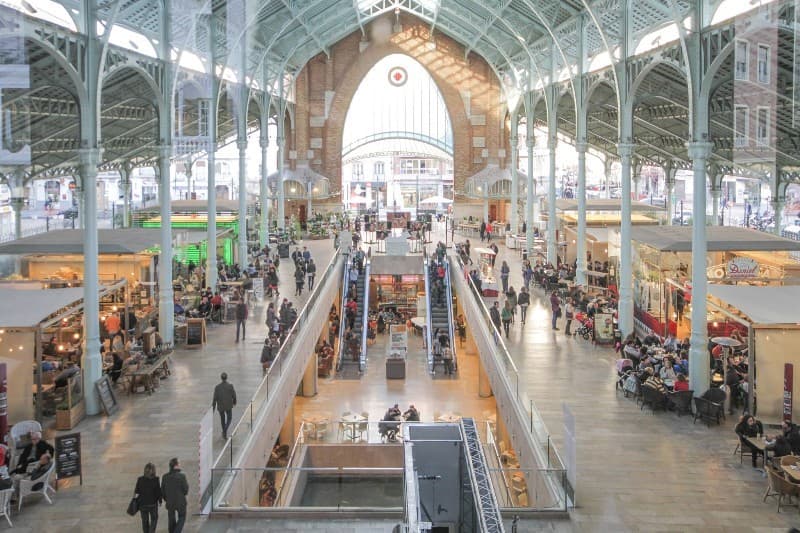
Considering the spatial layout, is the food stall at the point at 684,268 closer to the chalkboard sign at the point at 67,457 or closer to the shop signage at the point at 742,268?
the shop signage at the point at 742,268

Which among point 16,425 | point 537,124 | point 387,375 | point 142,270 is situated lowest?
point 387,375

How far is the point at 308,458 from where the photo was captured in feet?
49.0

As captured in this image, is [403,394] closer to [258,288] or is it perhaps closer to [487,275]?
[258,288]

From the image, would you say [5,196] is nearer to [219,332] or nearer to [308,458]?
[219,332]

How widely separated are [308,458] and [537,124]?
126ft

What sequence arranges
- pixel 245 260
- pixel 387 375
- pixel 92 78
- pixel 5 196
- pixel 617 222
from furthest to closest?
pixel 5 196 < pixel 617 222 < pixel 245 260 < pixel 387 375 < pixel 92 78

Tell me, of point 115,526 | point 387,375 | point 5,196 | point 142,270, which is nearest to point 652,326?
point 387,375

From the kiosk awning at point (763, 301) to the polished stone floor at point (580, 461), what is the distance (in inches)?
77.2

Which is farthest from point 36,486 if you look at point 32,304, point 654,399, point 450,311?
point 450,311

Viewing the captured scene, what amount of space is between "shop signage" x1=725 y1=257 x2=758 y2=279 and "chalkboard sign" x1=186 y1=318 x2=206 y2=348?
12.3m

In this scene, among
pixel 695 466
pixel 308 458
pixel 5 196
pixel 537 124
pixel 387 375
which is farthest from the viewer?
pixel 537 124

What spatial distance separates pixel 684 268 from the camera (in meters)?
19.7

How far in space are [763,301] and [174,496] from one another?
10857 mm

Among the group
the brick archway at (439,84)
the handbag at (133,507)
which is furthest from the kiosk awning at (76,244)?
the brick archway at (439,84)
